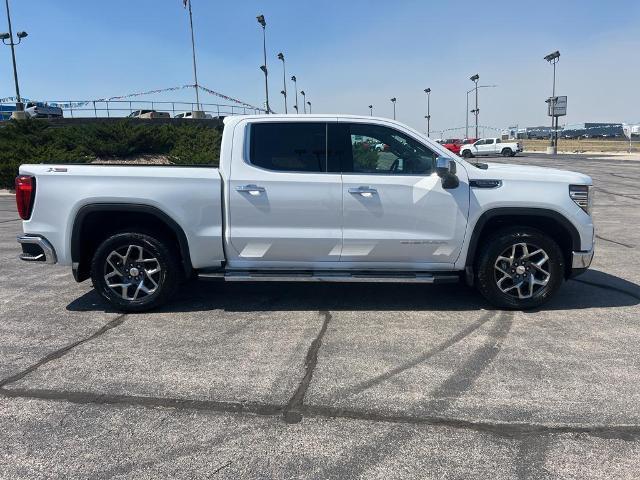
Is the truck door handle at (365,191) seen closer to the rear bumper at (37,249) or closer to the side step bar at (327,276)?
the side step bar at (327,276)

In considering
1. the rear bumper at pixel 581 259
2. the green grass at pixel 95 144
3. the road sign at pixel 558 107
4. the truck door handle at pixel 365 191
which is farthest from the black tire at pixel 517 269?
the road sign at pixel 558 107

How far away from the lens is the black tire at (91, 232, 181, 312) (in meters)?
5.16

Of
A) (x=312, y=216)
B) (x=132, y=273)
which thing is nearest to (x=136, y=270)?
(x=132, y=273)

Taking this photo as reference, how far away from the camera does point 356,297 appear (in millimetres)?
5816

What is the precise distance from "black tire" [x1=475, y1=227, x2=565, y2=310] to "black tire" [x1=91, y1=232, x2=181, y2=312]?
3.13m

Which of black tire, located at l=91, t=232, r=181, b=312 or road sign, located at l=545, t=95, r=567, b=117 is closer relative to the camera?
black tire, located at l=91, t=232, r=181, b=312

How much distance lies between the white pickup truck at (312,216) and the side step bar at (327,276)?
0.05ft

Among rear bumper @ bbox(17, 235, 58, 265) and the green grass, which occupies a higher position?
the green grass

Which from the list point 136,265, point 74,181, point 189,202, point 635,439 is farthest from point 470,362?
point 74,181

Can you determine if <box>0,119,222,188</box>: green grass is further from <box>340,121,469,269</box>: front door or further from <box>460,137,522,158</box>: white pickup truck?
<box>460,137,522,158</box>: white pickup truck

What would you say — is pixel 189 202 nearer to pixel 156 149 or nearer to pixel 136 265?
pixel 136 265

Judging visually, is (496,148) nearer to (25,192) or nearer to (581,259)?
(581,259)

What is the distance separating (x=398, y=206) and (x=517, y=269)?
1382 millimetres

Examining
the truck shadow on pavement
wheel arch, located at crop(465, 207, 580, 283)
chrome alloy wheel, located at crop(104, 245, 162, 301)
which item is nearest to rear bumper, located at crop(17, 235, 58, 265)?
chrome alloy wheel, located at crop(104, 245, 162, 301)
